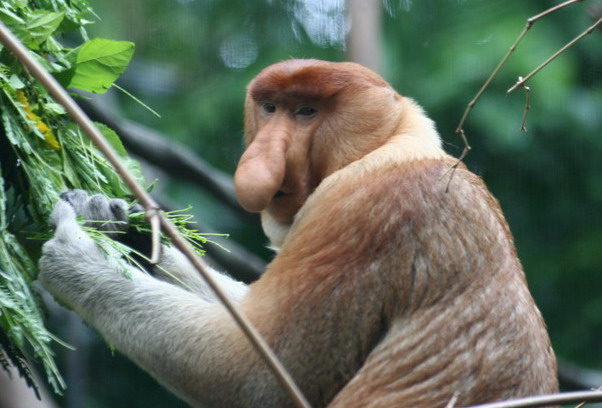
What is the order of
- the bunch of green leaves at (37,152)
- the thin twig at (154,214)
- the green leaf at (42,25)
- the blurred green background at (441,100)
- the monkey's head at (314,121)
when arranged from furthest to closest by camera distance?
1. the blurred green background at (441,100)
2. the monkey's head at (314,121)
3. the green leaf at (42,25)
4. the bunch of green leaves at (37,152)
5. the thin twig at (154,214)

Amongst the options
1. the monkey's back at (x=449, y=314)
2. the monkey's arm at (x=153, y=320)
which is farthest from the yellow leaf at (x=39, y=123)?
the monkey's back at (x=449, y=314)

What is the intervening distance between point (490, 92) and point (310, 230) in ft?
21.7

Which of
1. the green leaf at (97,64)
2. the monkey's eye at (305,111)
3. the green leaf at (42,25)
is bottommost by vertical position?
the monkey's eye at (305,111)

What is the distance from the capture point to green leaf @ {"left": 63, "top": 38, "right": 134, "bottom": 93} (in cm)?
378

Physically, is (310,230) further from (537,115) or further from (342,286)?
(537,115)

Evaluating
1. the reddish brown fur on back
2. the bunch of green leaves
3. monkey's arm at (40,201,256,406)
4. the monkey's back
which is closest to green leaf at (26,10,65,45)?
the bunch of green leaves

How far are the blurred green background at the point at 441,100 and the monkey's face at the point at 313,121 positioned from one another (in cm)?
515

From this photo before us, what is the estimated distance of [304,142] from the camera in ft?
13.6

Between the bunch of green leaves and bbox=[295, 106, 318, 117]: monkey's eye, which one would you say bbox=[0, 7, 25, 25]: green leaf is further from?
bbox=[295, 106, 318, 117]: monkey's eye

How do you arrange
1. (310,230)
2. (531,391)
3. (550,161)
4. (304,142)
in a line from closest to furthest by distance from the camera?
1. (531,391)
2. (310,230)
3. (304,142)
4. (550,161)

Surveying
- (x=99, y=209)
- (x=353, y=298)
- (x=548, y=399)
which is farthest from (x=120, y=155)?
(x=548, y=399)

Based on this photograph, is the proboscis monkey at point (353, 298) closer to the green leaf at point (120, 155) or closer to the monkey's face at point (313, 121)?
the monkey's face at point (313, 121)

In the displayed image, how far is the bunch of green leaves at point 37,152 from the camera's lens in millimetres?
3430

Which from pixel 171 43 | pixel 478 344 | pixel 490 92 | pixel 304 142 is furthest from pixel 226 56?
pixel 478 344
